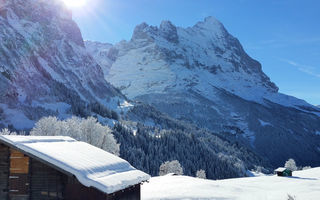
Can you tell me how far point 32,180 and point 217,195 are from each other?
2149 cm

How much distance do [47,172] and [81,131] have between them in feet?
168

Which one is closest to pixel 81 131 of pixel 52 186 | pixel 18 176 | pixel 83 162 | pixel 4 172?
pixel 4 172

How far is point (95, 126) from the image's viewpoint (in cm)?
7038

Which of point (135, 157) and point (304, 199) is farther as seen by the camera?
point (135, 157)

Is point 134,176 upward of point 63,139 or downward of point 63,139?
downward

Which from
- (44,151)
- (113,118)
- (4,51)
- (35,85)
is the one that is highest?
(4,51)

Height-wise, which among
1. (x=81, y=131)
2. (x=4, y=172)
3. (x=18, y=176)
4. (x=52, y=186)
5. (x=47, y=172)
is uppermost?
(x=81, y=131)

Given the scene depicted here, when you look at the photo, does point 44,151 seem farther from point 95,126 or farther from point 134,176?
point 95,126

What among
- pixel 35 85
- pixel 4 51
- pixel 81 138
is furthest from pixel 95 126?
pixel 4 51

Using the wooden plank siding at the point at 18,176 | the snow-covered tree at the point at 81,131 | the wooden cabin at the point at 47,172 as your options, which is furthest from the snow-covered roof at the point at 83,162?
the snow-covered tree at the point at 81,131

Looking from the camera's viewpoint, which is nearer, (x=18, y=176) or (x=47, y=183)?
(x=47, y=183)

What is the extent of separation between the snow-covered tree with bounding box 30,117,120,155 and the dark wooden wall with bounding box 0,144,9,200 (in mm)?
45849

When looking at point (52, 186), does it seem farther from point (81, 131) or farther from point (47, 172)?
point (81, 131)

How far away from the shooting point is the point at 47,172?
1803 cm
